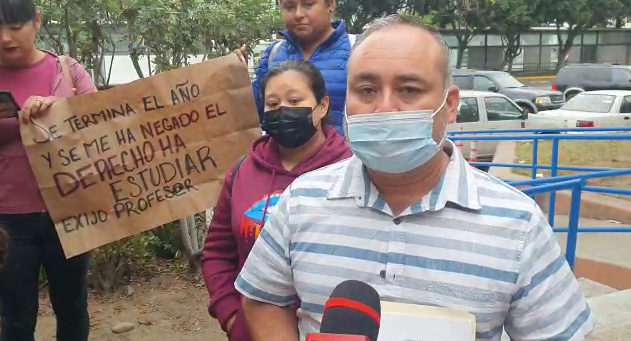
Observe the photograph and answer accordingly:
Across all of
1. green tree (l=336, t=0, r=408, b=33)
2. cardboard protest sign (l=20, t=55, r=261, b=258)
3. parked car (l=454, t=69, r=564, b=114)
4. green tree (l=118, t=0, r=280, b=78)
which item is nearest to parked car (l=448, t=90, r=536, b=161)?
parked car (l=454, t=69, r=564, b=114)

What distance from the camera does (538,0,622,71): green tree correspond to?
36.5m

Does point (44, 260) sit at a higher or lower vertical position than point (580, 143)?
higher

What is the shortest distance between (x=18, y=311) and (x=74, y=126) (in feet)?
2.79

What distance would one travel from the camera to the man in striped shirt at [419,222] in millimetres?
1396

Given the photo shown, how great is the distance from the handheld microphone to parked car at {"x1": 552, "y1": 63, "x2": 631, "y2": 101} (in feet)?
70.8

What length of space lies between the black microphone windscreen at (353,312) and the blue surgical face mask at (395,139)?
1.21 ft

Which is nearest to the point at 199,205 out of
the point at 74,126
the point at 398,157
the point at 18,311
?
the point at 74,126

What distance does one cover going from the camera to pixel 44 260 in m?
3.03

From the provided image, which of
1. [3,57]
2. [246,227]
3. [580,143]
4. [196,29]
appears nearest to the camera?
[246,227]

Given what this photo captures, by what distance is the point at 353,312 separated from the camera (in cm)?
112

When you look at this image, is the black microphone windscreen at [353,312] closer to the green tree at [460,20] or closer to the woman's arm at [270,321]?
the woman's arm at [270,321]

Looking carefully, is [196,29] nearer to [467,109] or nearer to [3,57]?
[3,57]

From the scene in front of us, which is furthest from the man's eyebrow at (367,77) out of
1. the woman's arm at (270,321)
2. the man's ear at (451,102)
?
the woman's arm at (270,321)

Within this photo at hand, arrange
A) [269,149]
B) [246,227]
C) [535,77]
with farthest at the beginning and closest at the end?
[535,77], [269,149], [246,227]
